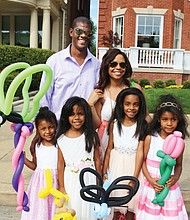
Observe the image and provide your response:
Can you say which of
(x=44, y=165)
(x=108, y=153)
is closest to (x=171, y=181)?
(x=108, y=153)

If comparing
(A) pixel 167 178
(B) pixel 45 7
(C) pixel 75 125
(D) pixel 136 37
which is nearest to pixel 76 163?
(C) pixel 75 125

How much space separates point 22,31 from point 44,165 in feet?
62.3

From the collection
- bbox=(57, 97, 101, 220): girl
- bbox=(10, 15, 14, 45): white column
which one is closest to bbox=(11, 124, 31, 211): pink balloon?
bbox=(57, 97, 101, 220): girl

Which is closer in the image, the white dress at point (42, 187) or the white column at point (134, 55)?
the white dress at point (42, 187)

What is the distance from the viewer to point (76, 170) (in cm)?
268

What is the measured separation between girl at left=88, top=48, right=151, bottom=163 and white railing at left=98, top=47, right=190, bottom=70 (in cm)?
1241

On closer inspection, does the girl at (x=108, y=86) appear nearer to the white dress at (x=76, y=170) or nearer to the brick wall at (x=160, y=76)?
the white dress at (x=76, y=170)

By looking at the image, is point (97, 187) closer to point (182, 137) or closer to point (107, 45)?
point (182, 137)

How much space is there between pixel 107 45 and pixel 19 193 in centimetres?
1386

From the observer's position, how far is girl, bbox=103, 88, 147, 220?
277cm

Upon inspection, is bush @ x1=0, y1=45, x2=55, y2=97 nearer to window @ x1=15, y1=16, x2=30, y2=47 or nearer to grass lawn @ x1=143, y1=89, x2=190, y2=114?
window @ x1=15, y1=16, x2=30, y2=47

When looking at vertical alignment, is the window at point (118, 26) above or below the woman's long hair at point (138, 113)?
above

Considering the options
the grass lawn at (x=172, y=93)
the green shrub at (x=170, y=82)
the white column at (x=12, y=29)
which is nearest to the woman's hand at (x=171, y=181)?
the grass lawn at (x=172, y=93)

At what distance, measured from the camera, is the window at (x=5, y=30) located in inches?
816
